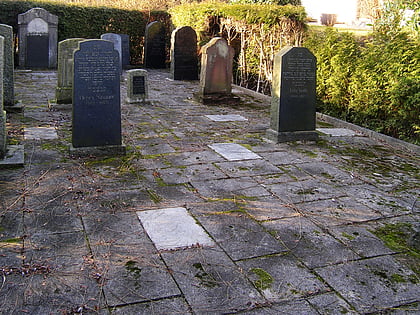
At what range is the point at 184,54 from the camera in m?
15.2

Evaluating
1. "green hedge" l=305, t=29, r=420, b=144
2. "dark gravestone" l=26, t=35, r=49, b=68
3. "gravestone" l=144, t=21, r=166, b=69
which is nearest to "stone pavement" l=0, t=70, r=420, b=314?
"green hedge" l=305, t=29, r=420, b=144

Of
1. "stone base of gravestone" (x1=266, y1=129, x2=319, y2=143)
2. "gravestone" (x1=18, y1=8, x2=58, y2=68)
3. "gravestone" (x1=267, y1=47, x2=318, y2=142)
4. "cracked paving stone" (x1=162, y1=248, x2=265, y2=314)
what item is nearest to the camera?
"cracked paving stone" (x1=162, y1=248, x2=265, y2=314)

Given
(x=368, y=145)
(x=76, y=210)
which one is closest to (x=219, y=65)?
(x=368, y=145)

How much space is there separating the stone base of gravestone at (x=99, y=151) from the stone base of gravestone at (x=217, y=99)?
16.0ft

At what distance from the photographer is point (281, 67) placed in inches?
307

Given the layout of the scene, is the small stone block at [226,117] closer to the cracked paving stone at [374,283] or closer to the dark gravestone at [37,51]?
the cracked paving stone at [374,283]

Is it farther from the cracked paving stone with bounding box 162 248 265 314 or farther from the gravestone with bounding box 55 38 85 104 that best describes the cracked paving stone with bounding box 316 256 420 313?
the gravestone with bounding box 55 38 85 104

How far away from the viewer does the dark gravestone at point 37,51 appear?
54.0 ft

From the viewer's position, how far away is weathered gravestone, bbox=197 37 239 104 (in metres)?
11.3

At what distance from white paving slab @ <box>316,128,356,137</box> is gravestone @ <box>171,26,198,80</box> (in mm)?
7140

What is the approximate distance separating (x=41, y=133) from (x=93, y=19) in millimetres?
12040

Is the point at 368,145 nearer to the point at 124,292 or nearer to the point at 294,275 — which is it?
the point at 294,275

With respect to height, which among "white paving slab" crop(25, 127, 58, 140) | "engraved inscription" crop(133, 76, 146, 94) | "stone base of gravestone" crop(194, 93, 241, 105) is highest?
"engraved inscription" crop(133, 76, 146, 94)

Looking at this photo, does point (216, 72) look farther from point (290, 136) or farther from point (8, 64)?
point (8, 64)
